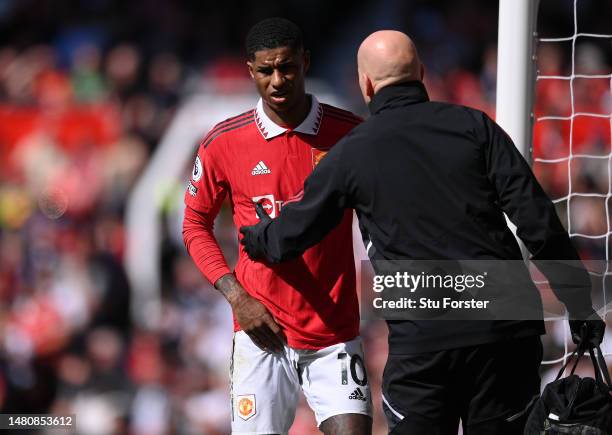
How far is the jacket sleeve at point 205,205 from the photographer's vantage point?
4059mm

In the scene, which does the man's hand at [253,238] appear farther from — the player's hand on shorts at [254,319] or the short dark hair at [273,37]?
the short dark hair at [273,37]

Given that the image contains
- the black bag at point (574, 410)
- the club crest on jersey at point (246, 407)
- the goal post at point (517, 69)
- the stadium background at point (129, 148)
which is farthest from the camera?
the stadium background at point (129, 148)

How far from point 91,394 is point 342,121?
522 centimetres

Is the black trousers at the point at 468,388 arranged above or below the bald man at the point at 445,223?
below

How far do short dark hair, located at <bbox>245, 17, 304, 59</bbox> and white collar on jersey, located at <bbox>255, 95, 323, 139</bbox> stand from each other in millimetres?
256

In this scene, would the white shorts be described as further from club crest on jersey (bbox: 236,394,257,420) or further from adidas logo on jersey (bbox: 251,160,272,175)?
adidas logo on jersey (bbox: 251,160,272,175)

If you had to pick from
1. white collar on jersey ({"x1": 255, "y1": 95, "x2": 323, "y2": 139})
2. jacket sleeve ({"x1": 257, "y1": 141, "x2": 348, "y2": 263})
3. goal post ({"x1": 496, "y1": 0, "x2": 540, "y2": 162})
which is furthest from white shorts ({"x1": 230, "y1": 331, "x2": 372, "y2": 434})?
goal post ({"x1": 496, "y1": 0, "x2": 540, "y2": 162})

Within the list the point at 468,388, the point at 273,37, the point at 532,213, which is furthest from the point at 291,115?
the point at 468,388

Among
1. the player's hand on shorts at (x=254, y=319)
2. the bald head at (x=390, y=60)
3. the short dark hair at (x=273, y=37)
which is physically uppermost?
the short dark hair at (x=273, y=37)

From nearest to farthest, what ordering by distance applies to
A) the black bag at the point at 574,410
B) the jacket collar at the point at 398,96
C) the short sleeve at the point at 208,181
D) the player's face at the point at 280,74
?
the black bag at the point at 574,410
the jacket collar at the point at 398,96
the player's face at the point at 280,74
the short sleeve at the point at 208,181

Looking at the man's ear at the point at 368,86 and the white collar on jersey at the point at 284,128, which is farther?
the white collar on jersey at the point at 284,128

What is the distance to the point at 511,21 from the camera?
14.4 feet

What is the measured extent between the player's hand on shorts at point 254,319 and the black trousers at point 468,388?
2.39 feet

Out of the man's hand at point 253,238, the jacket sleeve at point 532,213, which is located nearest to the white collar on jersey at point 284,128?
the man's hand at point 253,238
